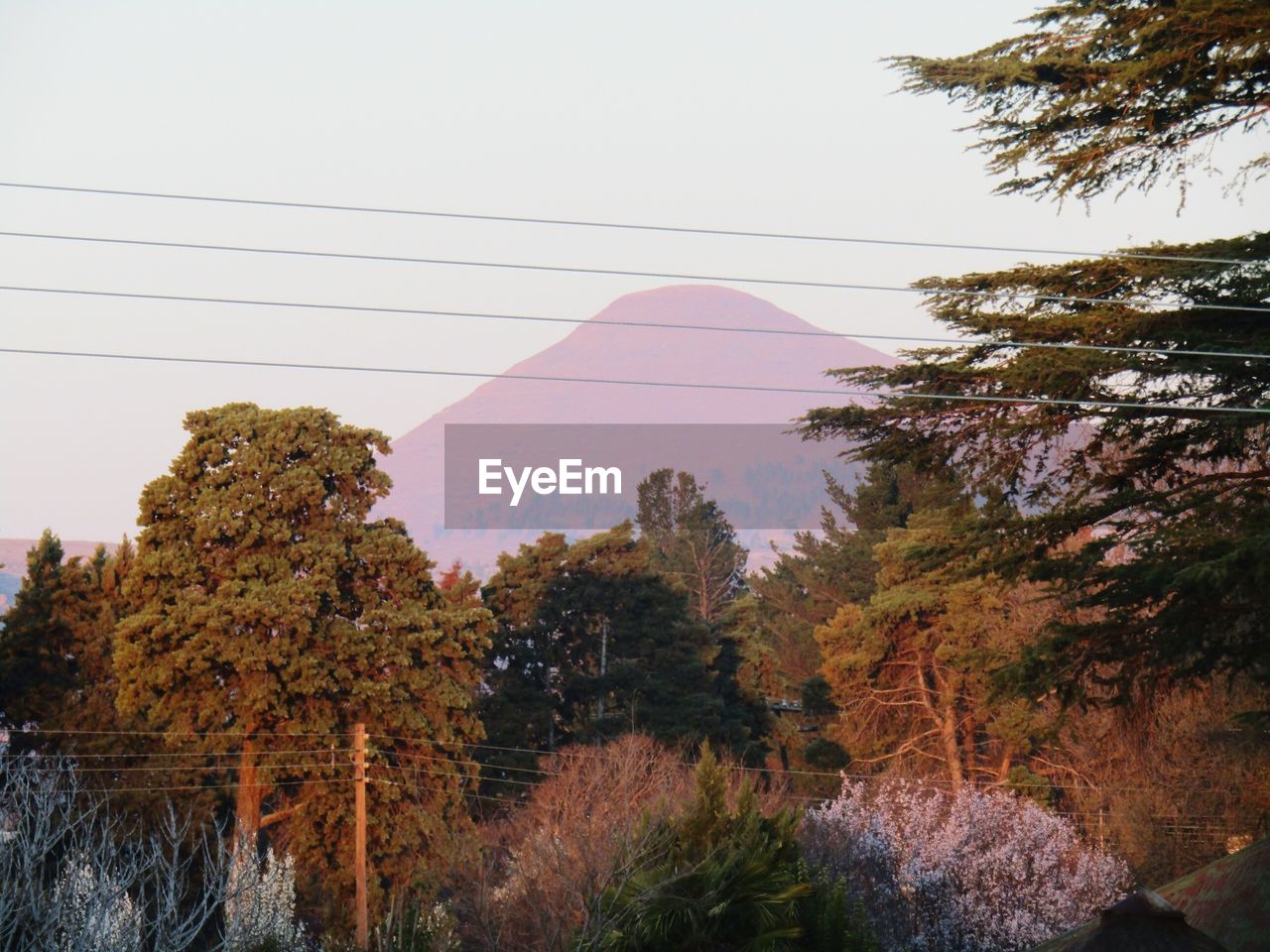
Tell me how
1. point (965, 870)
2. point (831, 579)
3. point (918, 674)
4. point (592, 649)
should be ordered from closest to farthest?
point (965, 870), point (918, 674), point (592, 649), point (831, 579)

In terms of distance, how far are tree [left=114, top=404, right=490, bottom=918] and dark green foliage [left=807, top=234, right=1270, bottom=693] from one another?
17.3m

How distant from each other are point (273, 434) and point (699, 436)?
130286 mm

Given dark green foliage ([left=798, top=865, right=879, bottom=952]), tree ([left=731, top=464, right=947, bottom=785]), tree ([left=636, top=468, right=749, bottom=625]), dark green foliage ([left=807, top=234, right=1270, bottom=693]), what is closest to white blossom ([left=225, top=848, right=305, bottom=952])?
dark green foliage ([left=798, top=865, right=879, bottom=952])

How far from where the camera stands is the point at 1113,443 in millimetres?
14477

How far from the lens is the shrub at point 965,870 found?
79.9 ft

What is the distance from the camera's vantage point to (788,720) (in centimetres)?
5072

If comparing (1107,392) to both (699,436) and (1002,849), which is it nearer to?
(1002,849)

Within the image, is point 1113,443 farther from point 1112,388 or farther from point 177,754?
point 177,754

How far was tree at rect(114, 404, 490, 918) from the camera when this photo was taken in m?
29.8

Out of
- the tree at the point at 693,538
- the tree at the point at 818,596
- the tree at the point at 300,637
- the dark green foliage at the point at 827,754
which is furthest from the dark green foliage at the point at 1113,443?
the tree at the point at 693,538

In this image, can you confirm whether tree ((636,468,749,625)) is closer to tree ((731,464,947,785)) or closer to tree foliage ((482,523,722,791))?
tree ((731,464,947,785))

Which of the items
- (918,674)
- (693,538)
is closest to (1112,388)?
(918,674)

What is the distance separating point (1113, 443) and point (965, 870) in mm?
13642

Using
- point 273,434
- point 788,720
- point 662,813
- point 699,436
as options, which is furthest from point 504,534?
point 662,813
